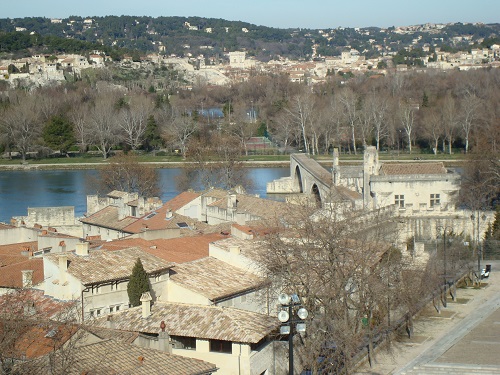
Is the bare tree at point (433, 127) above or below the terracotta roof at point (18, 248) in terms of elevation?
below

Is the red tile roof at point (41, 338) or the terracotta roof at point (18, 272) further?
the terracotta roof at point (18, 272)

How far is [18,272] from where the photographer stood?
57.8ft

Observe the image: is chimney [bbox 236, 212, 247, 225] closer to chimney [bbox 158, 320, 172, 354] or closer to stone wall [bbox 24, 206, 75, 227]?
stone wall [bbox 24, 206, 75, 227]

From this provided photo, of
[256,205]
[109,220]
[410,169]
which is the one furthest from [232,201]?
[410,169]

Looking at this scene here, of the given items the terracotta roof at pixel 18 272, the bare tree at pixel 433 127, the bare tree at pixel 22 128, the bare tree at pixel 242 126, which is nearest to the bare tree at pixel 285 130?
the bare tree at pixel 242 126

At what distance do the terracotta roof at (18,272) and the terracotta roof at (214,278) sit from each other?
2280 millimetres

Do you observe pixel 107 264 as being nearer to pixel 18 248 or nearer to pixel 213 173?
pixel 18 248

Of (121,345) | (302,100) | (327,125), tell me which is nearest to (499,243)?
(121,345)

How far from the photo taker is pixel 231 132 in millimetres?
68812

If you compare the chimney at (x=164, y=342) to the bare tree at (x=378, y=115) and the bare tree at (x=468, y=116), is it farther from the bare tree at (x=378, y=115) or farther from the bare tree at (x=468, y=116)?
the bare tree at (x=378, y=115)

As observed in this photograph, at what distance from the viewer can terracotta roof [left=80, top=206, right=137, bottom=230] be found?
2625 cm

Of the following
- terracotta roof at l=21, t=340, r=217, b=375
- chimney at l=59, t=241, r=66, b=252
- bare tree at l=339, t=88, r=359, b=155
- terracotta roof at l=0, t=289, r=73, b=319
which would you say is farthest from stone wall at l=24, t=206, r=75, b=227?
bare tree at l=339, t=88, r=359, b=155

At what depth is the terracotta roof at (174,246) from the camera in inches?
718

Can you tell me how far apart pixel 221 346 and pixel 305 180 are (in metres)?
28.3
